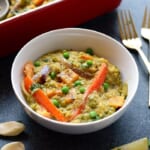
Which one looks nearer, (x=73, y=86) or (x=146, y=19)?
(x=73, y=86)

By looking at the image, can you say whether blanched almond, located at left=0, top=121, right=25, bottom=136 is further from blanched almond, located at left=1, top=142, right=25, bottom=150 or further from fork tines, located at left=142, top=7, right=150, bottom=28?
fork tines, located at left=142, top=7, right=150, bottom=28

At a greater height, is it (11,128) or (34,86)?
(34,86)

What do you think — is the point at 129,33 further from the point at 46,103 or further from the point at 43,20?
the point at 46,103

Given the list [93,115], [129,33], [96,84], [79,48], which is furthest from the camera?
[129,33]

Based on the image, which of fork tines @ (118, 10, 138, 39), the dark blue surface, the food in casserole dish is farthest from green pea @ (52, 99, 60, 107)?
fork tines @ (118, 10, 138, 39)

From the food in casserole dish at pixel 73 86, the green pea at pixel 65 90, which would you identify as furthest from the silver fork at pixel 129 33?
the green pea at pixel 65 90

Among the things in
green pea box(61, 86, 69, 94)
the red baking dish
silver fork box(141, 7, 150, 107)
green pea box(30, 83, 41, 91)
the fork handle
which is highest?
the red baking dish

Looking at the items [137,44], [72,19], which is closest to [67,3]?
[72,19]

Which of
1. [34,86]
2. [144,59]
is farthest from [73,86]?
[144,59]
